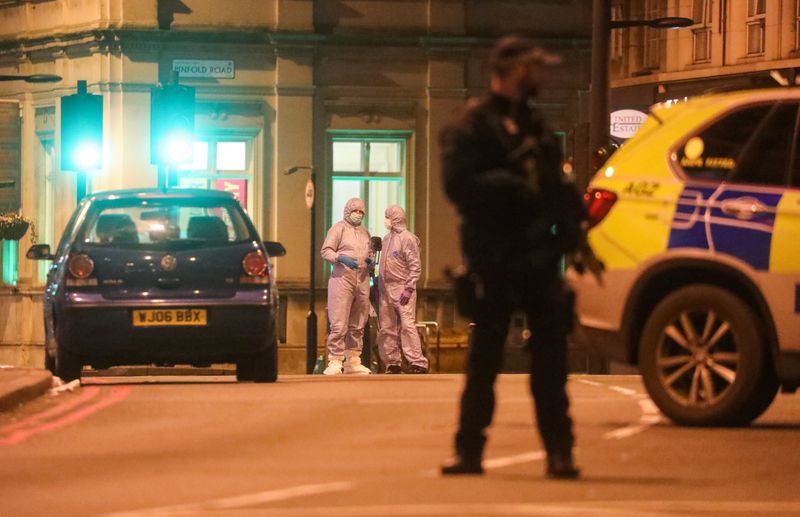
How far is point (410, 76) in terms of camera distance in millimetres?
34406

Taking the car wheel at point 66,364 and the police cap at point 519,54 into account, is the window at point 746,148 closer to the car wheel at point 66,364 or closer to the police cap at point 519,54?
the police cap at point 519,54

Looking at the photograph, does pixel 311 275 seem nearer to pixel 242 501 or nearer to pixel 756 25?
pixel 756 25

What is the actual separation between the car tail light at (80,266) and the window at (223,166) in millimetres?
18293

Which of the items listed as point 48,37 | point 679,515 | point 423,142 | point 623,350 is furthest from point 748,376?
point 48,37

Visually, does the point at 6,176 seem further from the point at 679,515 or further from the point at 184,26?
the point at 679,515

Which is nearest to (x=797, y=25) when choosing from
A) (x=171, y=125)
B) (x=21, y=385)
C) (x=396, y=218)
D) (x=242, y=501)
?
(x=396, y=218)

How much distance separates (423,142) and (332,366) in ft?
37.9

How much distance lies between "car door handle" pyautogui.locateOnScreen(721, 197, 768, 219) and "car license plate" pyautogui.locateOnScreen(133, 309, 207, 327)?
5670 millimetres

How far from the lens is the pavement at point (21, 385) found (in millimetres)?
13000

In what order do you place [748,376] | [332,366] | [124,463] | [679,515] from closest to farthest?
[679,515]
[124,463]
[748,376]
[332,366]

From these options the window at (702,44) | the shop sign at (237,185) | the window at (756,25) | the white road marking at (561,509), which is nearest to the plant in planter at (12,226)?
the shop sign at (237,185)

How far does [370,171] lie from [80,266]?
740 inches

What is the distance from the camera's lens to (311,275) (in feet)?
104

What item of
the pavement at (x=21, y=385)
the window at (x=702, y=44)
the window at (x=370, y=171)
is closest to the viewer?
the pavement at (x=21, y=385)
